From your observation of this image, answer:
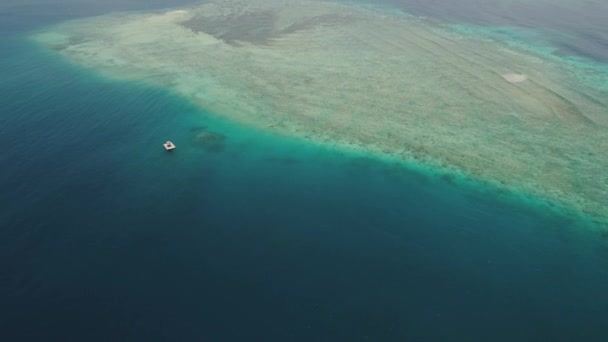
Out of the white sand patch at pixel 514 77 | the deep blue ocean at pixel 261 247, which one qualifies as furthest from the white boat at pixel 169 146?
the white sand patch at pixel 514 77

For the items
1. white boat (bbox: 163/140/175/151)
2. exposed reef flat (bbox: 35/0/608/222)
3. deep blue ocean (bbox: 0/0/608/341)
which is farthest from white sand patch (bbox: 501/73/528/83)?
white boat (bbox: 163/140/175/151)

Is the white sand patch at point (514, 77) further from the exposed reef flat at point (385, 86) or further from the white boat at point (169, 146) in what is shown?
the white boat at point (169, 146)

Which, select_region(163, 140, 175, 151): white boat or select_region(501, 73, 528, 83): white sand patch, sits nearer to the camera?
select_region(163, 140, 175, 151): white boat

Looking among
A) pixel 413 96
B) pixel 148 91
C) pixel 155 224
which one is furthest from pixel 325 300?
pixel 148 91

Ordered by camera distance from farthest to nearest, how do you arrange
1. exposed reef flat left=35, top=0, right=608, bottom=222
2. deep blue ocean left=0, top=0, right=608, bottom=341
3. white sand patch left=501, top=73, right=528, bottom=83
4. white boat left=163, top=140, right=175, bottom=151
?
white sand patch left=501, top=73, right=528, bottom=83
exposed reef flat left=35, top=0, right=608, bottom=222
white boat left=163, top=140, right=175, bottom=151
deep blue ocean left=0, top=0, right=608, bottom=341

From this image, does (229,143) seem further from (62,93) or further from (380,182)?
(62,93)

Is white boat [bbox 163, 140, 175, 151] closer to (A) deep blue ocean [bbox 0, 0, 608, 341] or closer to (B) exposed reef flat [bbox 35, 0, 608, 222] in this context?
(A) deep blue ocean [bbox 0, 0, 608, 341]

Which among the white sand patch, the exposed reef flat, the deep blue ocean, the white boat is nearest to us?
the deep blue ocean
